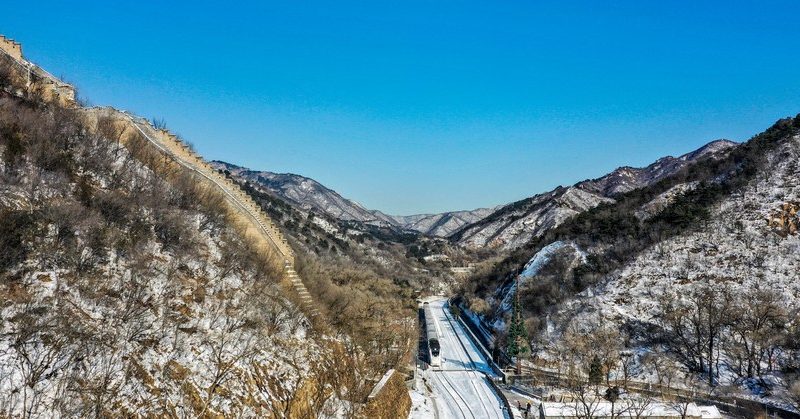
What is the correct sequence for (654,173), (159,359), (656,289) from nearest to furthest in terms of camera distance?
(159,359), (656,289), (654,173)

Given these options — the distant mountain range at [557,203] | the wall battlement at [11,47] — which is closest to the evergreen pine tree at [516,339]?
the wall battlement at [11,47]

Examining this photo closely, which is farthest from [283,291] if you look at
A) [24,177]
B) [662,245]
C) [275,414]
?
[662,245]

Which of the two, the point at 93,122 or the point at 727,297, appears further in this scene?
the point at 727,297

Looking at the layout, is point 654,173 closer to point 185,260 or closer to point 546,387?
point 546,387

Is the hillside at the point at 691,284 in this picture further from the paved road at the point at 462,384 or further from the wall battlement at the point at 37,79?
the wall battlement at the point at 37,79

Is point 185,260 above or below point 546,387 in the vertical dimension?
above

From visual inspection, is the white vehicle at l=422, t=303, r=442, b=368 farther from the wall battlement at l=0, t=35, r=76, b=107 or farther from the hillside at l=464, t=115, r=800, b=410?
the wall battlement at l=0, t=35, r=76, b=107

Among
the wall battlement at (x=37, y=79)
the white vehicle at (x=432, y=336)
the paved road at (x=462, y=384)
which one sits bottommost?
the paved road at (x=462, y=384)
